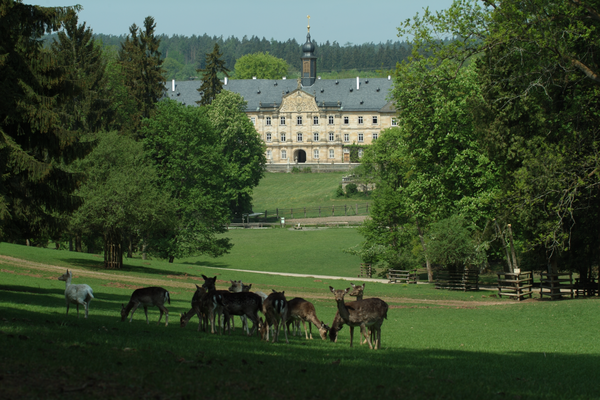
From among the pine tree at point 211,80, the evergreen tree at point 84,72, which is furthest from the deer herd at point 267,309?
the pine tree at point 211,80

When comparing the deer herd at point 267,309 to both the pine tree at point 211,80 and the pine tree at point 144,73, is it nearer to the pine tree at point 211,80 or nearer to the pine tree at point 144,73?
the pine tree at point 144,73

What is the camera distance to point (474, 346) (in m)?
15.7

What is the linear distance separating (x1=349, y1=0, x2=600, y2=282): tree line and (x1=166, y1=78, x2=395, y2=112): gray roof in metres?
A: 103

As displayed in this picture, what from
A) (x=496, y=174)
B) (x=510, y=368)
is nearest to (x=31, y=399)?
(x=510, y=368)

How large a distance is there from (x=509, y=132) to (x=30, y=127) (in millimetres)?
23002

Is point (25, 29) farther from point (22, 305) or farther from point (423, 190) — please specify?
point (423, 190)

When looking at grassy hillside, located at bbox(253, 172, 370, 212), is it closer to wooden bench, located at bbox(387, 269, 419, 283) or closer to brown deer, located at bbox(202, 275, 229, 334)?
wooden bench, located at bbox(387, 269, 419, 283)

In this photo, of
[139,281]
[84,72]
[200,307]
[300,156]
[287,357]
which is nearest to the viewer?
[287,357]

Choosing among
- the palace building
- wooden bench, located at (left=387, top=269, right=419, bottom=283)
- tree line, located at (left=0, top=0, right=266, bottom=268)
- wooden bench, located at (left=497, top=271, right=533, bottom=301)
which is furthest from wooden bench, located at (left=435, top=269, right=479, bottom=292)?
the palace building

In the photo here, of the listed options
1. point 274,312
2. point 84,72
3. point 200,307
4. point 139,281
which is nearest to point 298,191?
point 84,72

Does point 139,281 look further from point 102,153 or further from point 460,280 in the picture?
point 460,280

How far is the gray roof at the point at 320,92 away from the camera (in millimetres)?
145250

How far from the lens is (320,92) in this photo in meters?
148

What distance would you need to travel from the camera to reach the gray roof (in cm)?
14525
